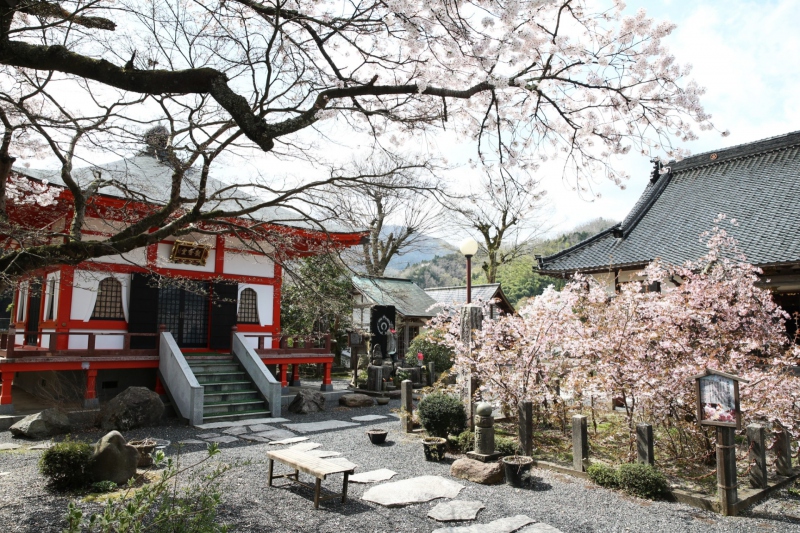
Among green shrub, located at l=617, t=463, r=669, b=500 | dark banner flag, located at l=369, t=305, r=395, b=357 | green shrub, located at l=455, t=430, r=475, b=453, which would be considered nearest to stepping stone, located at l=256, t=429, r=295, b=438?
green shrub, located at l=455, t=430, r=475, b=453

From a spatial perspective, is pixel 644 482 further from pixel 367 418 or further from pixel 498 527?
pixel 367 418

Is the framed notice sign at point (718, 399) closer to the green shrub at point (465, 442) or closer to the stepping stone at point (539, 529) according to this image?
the stepping stone at point (539, 529)

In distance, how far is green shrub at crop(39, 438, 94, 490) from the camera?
19.1ft

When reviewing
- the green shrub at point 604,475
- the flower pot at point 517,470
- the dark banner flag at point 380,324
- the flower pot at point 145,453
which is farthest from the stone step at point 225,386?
the green shrub at point 604,475

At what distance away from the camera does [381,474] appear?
700cm

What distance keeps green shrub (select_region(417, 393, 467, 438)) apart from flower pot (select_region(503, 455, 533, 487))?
1880mm

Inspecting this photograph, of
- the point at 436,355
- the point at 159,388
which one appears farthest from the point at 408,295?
the point at 159,388

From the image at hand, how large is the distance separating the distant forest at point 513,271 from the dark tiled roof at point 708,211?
15173 millimetres

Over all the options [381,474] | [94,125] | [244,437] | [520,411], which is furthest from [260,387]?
[94,125]

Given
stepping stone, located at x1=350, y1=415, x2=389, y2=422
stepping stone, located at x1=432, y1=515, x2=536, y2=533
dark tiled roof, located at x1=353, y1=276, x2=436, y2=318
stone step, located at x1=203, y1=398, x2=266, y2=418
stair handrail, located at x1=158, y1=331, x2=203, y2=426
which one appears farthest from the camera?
dark tiled roof, located at x1=353, y1=276, x2=436, y2=318

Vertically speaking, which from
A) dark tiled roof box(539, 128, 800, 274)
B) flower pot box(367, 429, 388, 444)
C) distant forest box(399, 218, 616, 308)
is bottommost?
flower pot box(367, 429, 388, 444)

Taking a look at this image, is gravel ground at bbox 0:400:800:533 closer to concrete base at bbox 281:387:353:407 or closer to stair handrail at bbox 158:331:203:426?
stair handrail at bbox 158:331:203:426

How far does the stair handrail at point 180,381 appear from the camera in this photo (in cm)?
1041

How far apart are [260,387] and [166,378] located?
2060 millimetres
